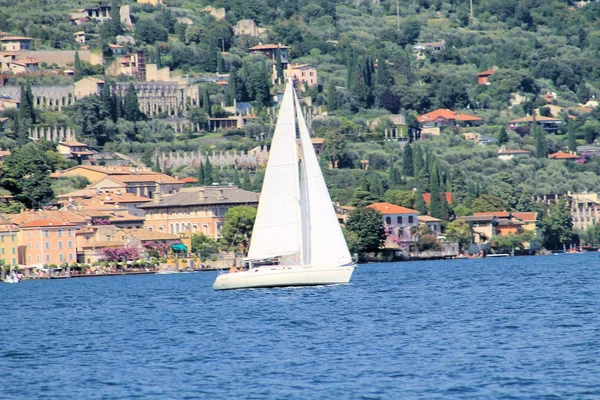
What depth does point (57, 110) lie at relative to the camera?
16312 cm

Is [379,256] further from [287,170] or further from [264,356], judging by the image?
[264,356]

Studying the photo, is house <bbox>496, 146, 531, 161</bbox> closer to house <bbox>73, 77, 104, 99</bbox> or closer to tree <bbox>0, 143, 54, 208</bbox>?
house <bbox>73, 77, 104, 99</bbox>

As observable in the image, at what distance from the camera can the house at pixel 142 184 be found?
126125 mm

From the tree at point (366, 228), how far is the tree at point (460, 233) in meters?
12.2

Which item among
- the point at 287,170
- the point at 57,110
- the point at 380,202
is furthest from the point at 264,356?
the point at 57,110

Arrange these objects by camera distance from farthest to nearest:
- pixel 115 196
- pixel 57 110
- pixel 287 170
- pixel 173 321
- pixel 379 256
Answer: pixel 57 110, pixel 115 196, pixel 379 256, pixel 287 170, pixel 173 321

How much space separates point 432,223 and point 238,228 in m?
19.1

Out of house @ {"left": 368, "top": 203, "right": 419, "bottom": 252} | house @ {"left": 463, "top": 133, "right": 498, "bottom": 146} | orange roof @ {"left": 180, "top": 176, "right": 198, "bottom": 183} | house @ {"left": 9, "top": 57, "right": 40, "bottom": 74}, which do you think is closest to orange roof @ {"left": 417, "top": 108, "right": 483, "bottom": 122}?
house @ {"left": 463, "top": 133, "right": 498, "bottom": 146}

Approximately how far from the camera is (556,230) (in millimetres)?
129875

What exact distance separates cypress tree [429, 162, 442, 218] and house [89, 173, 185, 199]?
19639 mm

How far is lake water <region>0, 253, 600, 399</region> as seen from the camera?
34.5 metres

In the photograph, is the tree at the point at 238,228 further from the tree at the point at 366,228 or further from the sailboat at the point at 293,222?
the sailboat at the point at 293,222

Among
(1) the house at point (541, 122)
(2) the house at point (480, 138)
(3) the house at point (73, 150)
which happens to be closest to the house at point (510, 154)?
(2) the house at point (480, 138)

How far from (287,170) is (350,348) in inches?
753
